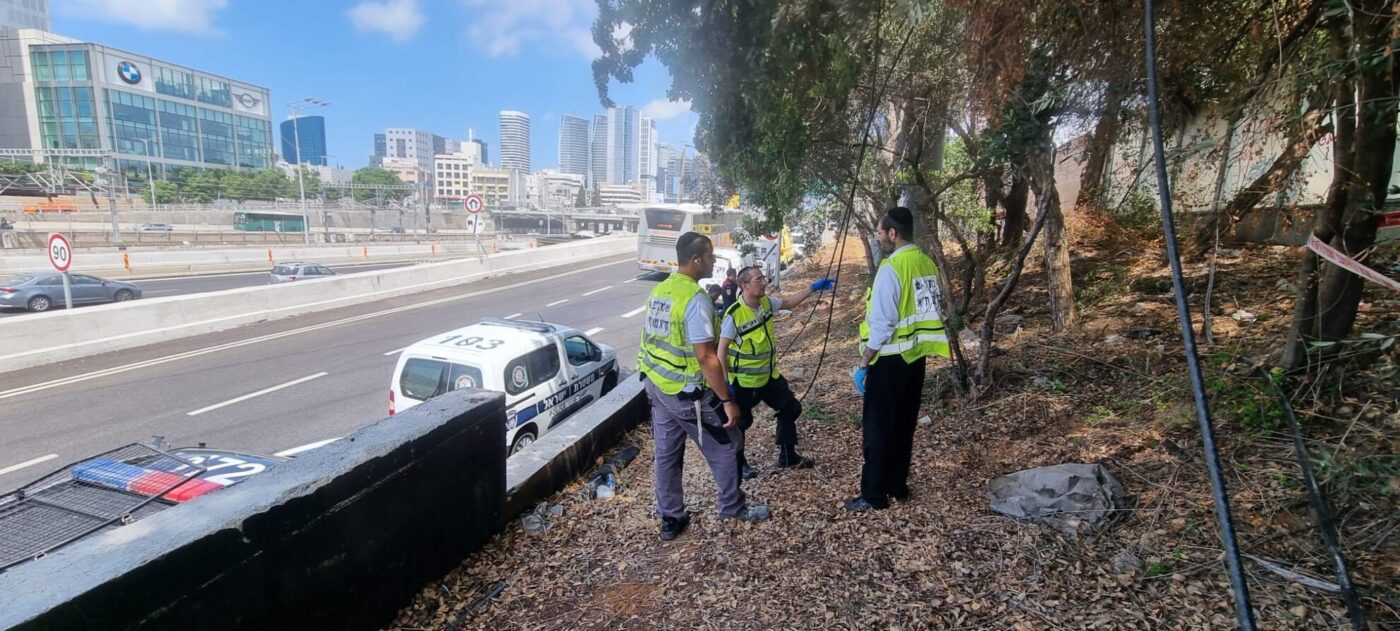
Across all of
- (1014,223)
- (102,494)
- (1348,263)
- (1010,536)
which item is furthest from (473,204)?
(1348,263)

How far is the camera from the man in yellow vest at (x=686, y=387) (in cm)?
327

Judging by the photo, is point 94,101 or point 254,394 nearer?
point 254,394

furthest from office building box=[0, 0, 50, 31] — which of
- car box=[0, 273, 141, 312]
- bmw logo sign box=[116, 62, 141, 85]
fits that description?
car box=[0, 273, 141, 312]

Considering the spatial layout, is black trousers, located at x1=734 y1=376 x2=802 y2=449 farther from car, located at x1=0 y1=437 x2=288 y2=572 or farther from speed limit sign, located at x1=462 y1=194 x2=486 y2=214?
speed limit sign, located at x1=462 y1=194 x2=486 y2=214

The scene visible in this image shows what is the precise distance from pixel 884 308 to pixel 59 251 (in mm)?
16231

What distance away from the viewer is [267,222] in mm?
54750

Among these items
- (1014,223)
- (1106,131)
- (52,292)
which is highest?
(1106,131)

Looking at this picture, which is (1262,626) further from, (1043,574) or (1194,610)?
(1043,574)

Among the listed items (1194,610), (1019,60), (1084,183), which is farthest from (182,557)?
(1084,183)

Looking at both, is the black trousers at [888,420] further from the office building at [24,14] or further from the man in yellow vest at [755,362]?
the office building at [24,14]

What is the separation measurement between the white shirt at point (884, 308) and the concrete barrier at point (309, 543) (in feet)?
6.75

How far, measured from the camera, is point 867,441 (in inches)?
137

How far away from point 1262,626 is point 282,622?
345cm

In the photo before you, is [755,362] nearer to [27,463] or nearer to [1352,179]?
[1352,179]
